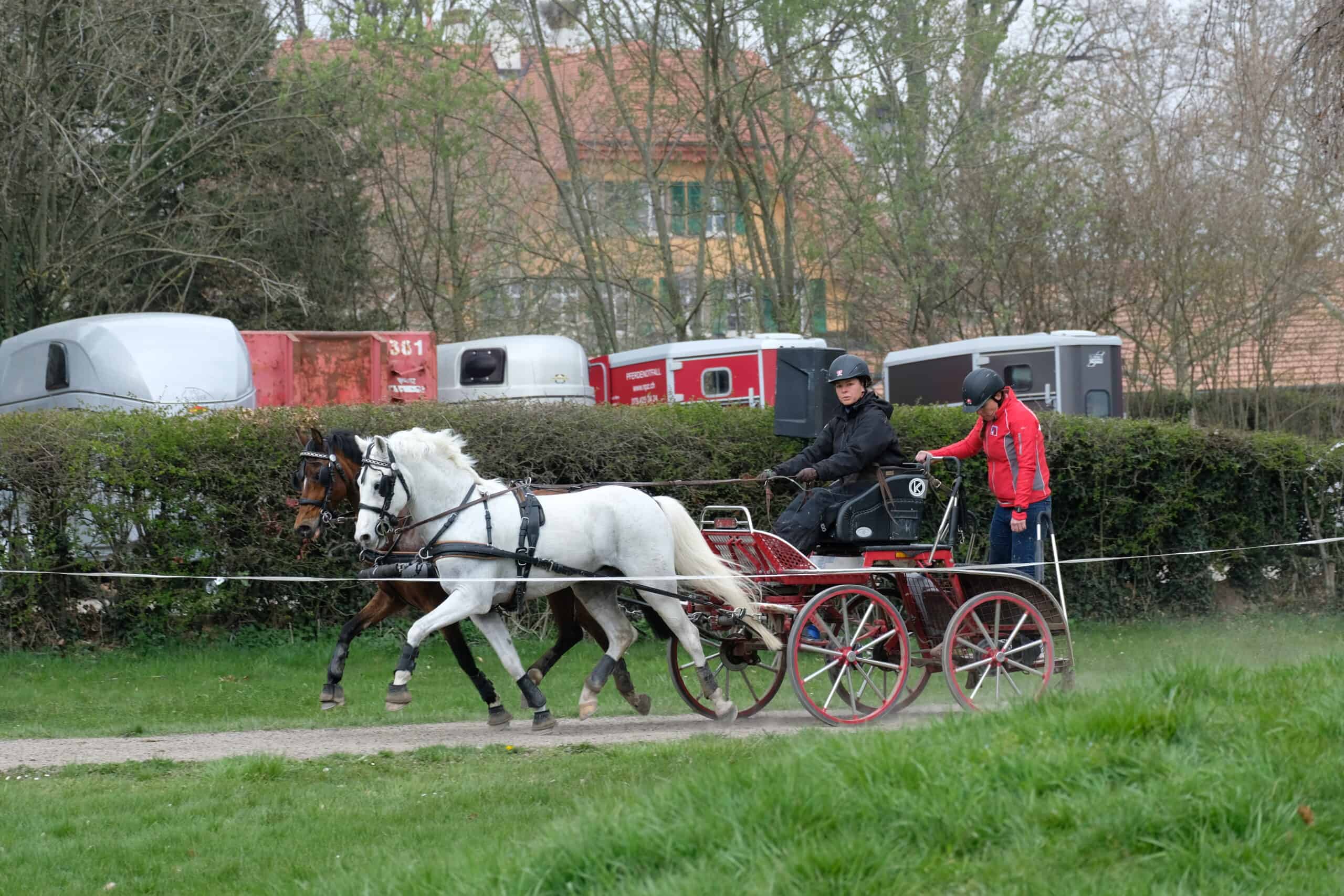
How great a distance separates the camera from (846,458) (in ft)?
30.1

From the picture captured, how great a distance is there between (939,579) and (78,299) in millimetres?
18191

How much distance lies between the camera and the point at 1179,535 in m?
14.8

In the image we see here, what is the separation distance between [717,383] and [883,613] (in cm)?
1388

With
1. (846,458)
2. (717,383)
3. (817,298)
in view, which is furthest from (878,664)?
(817,298)

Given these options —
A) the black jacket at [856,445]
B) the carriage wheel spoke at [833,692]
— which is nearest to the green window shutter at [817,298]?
the black jacket at [856,445]

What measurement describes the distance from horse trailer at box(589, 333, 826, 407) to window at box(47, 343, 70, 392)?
307 inches

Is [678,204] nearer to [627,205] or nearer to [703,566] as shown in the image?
[627,205]

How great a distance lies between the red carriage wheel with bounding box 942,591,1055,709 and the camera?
900 cm

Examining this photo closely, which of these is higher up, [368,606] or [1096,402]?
[1096,402]

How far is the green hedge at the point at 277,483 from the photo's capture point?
1216 cm

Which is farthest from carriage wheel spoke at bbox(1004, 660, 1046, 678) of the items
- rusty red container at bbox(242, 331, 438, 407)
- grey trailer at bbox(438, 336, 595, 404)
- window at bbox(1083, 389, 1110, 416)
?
rusty red container at bbox(242, 331, 438, 407)

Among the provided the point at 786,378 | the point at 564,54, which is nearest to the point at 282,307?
the point at 564,54

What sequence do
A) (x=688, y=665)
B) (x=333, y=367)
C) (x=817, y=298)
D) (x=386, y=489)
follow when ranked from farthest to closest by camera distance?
(x=817, y=298), (x=333, y=367), (x=688, y=665), (x=386, y=489)

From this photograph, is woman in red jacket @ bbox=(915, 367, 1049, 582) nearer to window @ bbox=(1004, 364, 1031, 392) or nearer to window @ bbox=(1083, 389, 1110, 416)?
window @ bbox=(1004, 364, 1031, 392)
